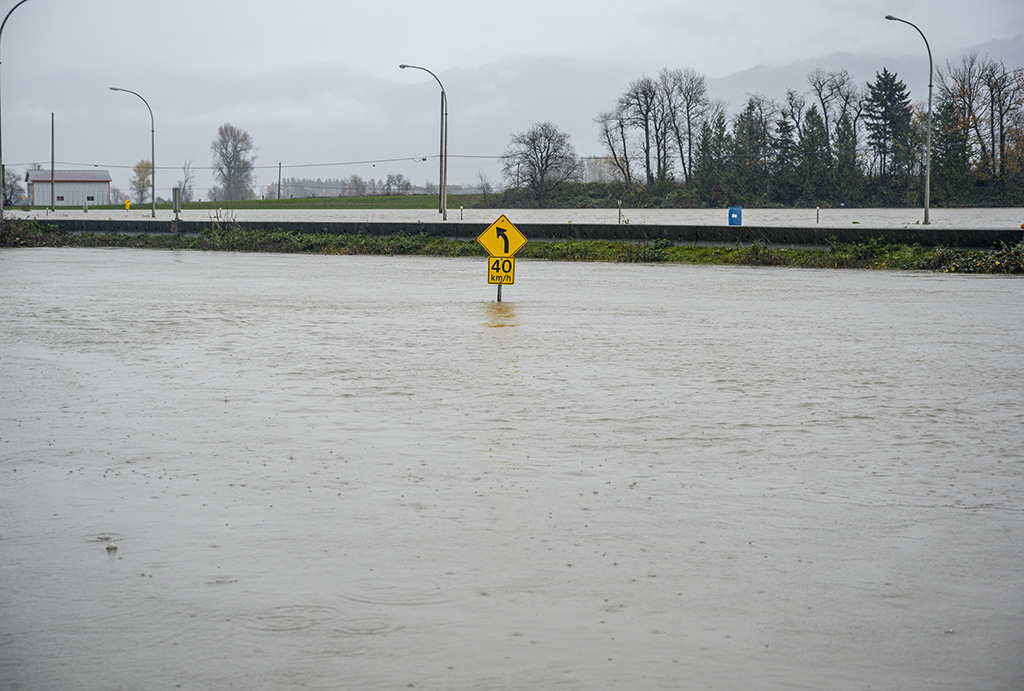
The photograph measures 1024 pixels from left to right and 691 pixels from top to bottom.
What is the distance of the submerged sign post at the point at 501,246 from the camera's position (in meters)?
18.9

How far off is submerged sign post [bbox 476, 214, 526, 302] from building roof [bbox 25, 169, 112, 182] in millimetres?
151692

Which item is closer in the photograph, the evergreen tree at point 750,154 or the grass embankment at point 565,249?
the grass embankment at point 565,249

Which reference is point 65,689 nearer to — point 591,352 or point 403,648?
point 403,648

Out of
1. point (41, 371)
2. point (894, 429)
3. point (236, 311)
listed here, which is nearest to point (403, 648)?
point (894, 429)

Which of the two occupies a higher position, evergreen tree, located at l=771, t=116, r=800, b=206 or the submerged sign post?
evergreen tree, located at l=771, t=116, r=800, b=206

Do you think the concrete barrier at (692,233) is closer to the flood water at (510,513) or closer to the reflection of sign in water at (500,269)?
the reflection of sign in water at (500,269)

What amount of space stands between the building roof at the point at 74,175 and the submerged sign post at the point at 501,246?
498 feet

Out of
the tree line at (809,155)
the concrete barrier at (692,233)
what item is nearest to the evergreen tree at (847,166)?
the tree line at (809,155)

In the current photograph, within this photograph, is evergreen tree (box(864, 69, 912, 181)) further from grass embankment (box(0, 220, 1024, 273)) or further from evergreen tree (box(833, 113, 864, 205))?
grass embankment (box(0, 220, 1024, 273))

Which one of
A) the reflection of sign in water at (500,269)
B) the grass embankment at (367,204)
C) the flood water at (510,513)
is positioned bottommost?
the flood water at (510,513)

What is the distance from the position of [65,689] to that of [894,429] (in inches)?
248

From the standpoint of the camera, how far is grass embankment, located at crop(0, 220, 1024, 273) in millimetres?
29062

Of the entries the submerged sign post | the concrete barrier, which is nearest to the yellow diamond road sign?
the submerged sign post

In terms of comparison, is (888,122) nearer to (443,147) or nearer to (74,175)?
(443,147)
